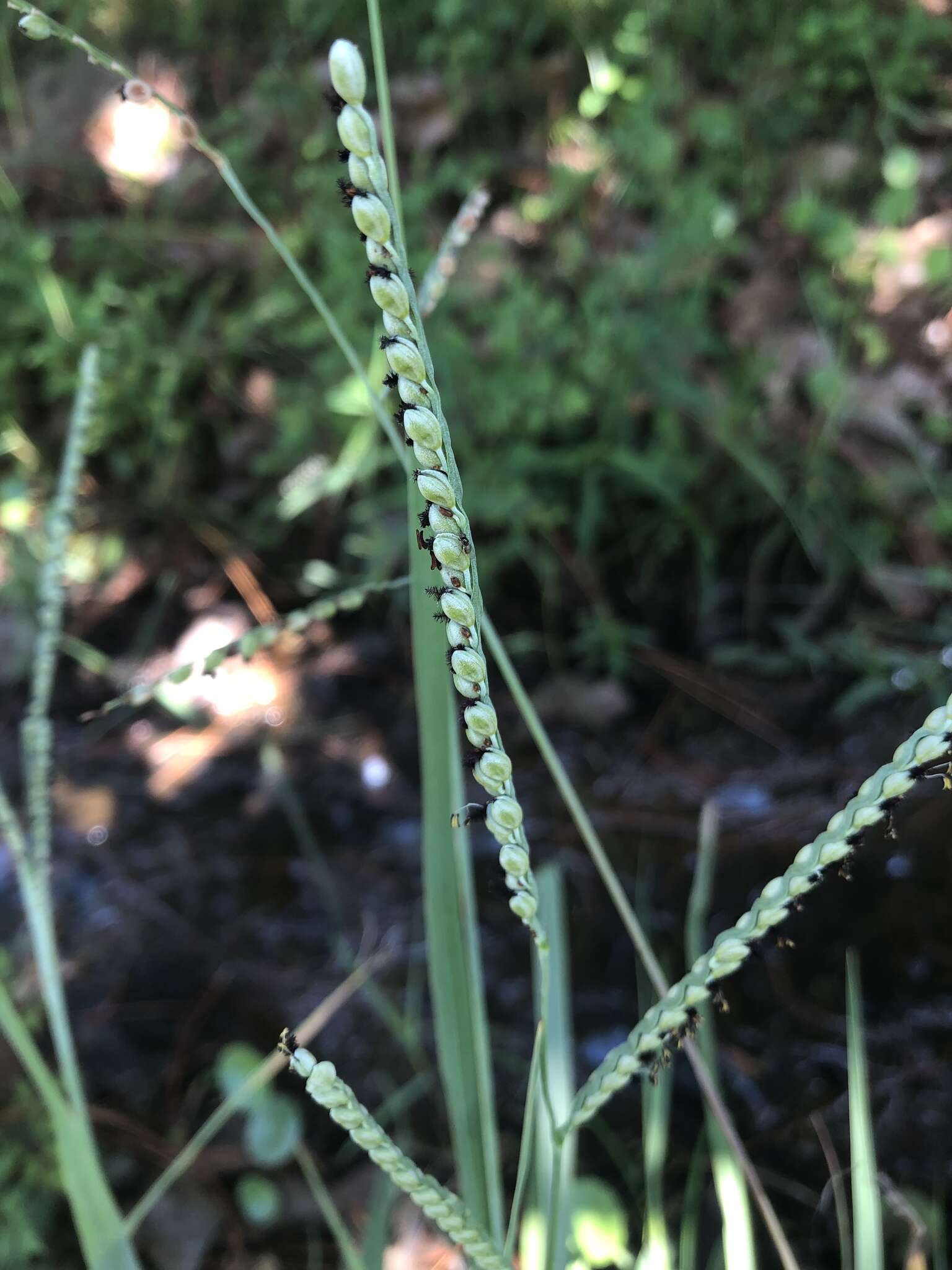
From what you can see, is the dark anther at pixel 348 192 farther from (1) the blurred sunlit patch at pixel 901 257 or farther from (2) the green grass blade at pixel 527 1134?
(1) the blurred sunlit patch at pixel 901 257

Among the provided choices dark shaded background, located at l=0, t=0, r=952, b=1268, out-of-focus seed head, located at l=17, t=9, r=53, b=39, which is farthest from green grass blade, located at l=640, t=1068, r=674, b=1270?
out-of-focus seed head, located at l=17, t=9, r=53, b=39

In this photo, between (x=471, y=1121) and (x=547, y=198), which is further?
(x=547, y=198)

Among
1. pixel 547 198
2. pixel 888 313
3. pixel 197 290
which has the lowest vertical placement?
pixel 888 313

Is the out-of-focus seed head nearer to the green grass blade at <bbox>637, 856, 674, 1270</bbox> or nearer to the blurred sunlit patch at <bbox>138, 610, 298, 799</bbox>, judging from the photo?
the green grass blade at <bbox>637, 856, 674, 1270</bbox>

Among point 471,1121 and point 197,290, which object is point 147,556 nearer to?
point 197,290

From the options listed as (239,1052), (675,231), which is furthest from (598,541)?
(239,1052)

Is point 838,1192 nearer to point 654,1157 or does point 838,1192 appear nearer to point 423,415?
point 654,1157

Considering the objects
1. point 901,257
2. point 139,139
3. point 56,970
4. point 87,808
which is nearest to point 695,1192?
point 56,970
